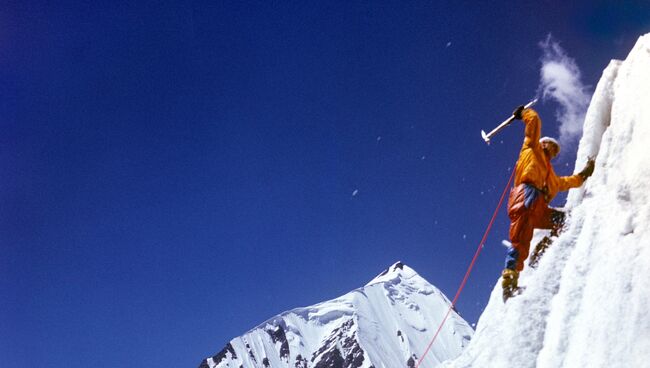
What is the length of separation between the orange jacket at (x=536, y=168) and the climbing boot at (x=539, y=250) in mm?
698

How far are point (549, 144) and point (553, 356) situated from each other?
12.4 ft

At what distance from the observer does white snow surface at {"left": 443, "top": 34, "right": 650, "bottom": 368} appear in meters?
6.54

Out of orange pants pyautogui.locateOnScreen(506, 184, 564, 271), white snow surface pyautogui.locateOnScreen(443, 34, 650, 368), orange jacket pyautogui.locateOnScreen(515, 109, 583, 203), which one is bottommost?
white snow surface pyautogui.locateOnScreen(443, 34, 650, 368)

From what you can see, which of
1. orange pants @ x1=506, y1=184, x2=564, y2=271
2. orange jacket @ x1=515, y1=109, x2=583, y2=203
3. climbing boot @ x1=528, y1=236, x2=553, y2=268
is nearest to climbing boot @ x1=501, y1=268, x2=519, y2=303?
orange pants @ x1=506, y1=184, x2=564, y2=271

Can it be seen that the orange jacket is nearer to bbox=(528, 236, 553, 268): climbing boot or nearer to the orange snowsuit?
the orange snowsuit

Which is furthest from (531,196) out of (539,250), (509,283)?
(509,283)

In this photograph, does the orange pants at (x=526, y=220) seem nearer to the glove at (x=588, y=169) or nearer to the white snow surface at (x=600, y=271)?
the white snow surface at (x=600, y=271)

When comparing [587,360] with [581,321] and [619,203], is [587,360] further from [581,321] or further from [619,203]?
[619,203]

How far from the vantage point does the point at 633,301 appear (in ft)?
21.1

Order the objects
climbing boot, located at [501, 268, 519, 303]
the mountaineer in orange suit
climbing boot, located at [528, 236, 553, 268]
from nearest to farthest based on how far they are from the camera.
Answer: climbing boot, located at [501, 268, 519, 303] < climbing boot, located at [528, 236, 553, 268] < the mountaineer in orange suit

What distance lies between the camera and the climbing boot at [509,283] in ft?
28.3

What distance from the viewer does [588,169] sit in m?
8.84

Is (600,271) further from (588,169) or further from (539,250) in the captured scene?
(588,169)

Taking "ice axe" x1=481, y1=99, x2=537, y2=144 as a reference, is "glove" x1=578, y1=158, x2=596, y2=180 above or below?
below
